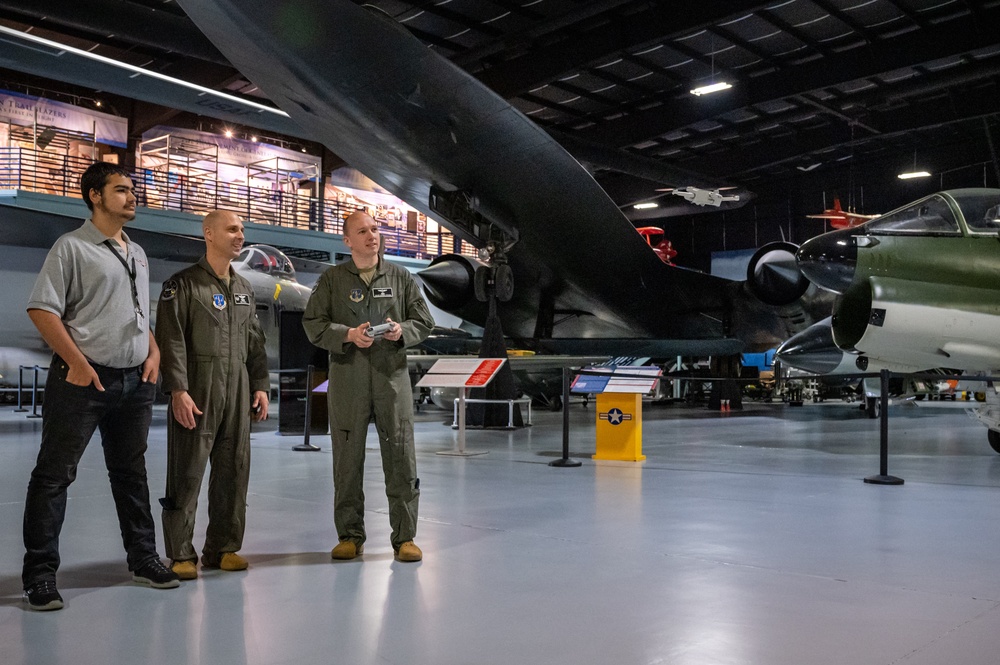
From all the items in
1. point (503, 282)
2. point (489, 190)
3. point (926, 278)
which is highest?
point (489, 190)

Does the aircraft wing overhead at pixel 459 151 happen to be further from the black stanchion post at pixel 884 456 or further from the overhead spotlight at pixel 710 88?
the overhead spotlight at pixel 710 88

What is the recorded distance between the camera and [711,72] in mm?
19750

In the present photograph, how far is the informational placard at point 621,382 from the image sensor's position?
7.30 meters

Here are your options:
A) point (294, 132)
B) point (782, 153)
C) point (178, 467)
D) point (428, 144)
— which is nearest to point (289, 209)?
point (294, 132)

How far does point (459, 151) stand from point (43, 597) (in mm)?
7633

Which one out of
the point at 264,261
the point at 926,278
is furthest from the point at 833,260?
the point at 264,261

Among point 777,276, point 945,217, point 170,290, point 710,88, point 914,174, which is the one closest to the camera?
point 170,290

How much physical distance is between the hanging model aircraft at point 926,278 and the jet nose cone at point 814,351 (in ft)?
11.4

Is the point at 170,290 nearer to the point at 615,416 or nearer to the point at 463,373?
the point at 463,373

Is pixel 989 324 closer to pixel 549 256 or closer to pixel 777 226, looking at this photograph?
pixel 549 256

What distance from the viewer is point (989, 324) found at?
6980mm

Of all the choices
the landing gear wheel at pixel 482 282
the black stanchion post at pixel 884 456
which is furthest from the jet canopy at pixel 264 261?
the black stanchion post at pixel 884 456

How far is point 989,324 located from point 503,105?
5487 mm

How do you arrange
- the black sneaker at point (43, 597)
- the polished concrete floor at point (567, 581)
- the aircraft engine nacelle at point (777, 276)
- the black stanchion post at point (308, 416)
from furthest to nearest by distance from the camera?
the aircraft engine nacelle at point (777, 276)
the black stanchion post at point (308, 416)
the black sneaker at point (43, 597)
the polished concrete floor at point (567, 581)
